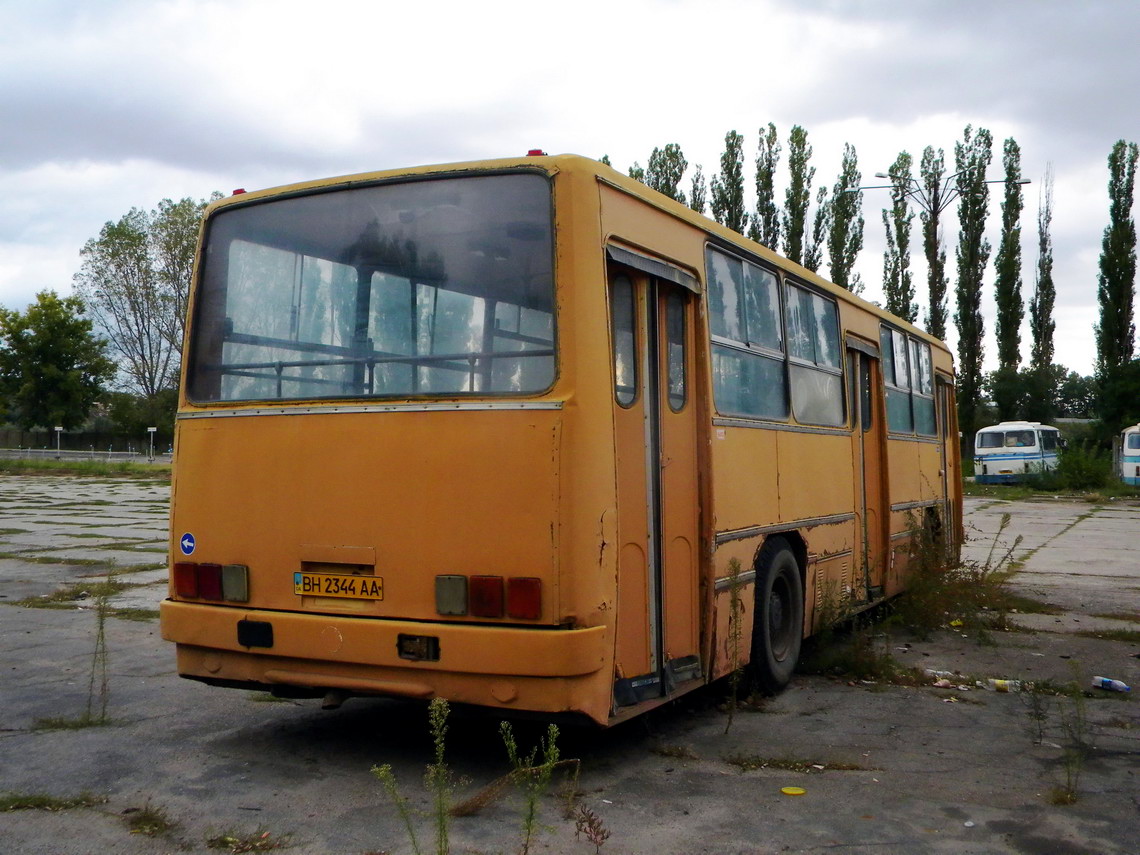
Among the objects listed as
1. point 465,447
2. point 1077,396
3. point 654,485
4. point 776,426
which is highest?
point 1077,396

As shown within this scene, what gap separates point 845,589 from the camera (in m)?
9.05

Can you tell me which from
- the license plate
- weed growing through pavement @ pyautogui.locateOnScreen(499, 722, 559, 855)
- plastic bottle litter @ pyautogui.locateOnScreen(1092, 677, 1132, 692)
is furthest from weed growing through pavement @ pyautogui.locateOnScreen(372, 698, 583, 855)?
plastic bottle litter @ pyautogui.locateOnScreen(1092, 677, 1132, 692)

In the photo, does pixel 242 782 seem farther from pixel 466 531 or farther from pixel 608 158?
pixel 608 158

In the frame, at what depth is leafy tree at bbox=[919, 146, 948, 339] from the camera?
46562 millimetres

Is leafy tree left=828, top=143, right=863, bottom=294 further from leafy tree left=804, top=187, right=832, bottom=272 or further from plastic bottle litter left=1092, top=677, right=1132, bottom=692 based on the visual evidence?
plastic bottle litter left=1092, top=677, right=1132, bottom=692

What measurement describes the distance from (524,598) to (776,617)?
3.11 m

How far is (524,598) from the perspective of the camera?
5.03 meters

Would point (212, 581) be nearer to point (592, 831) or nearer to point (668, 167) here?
point (592, 831)

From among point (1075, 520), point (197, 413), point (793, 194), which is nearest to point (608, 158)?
point (793, 194)

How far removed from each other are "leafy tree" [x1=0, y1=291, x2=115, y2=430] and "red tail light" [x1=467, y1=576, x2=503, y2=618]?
69.1m

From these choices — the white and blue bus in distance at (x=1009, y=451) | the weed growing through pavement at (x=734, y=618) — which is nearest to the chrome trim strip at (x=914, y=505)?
the weed growing through pavement at (x=734, y=618)

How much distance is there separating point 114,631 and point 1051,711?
7.38m

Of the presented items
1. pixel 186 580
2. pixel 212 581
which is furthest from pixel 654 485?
pixel 186 580

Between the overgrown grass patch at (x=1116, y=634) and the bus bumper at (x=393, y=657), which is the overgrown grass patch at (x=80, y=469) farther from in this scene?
the bus bumper at (x=393, y=657)
